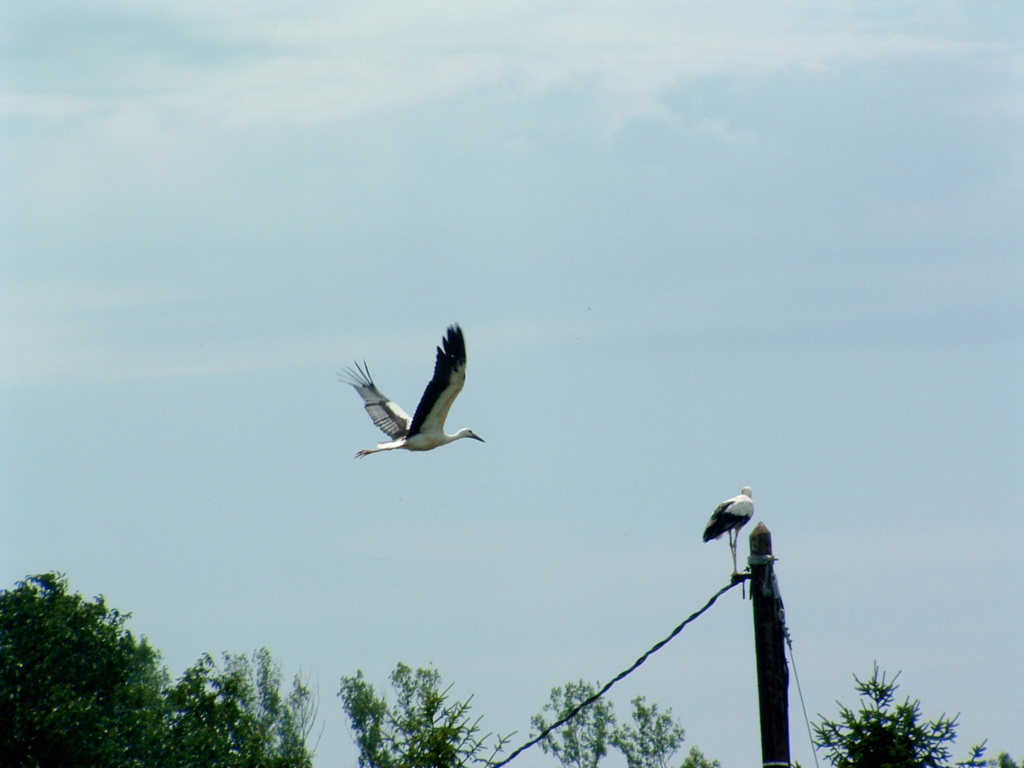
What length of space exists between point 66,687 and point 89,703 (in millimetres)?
991

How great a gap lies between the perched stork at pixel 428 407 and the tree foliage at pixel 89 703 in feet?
51.0

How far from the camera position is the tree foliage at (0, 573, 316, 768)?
122 feet

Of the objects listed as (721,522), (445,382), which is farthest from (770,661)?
(445,382)

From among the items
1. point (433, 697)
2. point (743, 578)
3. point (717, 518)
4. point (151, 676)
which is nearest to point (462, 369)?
point (433, 697)

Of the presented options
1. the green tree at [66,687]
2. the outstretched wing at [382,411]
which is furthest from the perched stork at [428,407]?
the green tree at [66,687]

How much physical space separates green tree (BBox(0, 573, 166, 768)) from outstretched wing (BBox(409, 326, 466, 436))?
61.2ft

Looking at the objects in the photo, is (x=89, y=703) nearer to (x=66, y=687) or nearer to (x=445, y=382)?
(x=66, y=687)

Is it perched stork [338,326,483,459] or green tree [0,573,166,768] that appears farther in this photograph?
green tree [0,573,166,768]

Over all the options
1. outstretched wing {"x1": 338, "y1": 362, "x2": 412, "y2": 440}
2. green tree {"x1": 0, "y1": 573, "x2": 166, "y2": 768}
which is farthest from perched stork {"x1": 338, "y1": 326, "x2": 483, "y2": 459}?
green tree {"x1": 0, "y1": 573, "x2": 166, "y2": 768}

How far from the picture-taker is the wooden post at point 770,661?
9.74m

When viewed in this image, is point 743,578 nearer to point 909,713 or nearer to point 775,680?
point 775,680

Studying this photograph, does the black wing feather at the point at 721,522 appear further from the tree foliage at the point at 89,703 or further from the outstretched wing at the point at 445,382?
the tree foliage at the point at 89,703

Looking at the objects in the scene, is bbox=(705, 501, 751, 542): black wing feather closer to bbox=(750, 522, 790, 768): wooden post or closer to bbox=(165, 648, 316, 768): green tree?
bbox=(750, 522, 790, 768): wooden post

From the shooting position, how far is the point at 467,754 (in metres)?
17.9
